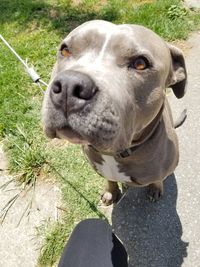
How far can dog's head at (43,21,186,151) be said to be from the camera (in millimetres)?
1855

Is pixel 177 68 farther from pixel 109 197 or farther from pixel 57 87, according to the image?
pixel 109 197

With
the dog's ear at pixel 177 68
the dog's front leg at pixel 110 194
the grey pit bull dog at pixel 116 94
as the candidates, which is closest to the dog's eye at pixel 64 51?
the grey pit bull dog at pixel 116 94

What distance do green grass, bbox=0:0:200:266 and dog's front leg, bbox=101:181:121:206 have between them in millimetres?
118

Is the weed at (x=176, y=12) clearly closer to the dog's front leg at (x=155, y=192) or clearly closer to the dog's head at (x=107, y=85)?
the dog's front leg at (x=155, y=192)

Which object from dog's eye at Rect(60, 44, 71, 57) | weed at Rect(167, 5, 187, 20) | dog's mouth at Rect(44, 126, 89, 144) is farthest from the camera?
weed at Rect(167, 5, 187, 20)

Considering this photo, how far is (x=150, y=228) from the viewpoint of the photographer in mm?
3311

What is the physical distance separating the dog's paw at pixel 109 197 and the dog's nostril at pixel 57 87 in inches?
66.1

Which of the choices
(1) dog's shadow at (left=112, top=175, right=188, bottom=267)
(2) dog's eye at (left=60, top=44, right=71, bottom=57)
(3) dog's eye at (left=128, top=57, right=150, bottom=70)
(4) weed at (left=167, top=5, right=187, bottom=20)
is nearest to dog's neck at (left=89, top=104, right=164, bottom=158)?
(3) dog's eye at (left=128, top=57, right=150, bottom=70)

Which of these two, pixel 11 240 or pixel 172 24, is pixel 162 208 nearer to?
pixel 11 240

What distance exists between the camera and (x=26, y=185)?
3670 mm

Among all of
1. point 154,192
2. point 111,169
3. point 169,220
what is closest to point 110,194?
point 154,192

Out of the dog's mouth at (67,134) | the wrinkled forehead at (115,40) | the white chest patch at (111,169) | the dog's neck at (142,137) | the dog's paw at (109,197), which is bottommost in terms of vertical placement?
the dog's paw at (109,197)

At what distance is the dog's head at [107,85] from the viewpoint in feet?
6.09

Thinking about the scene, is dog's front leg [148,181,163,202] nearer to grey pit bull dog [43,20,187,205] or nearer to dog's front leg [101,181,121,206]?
dog's front leg [101,181,121,206]
